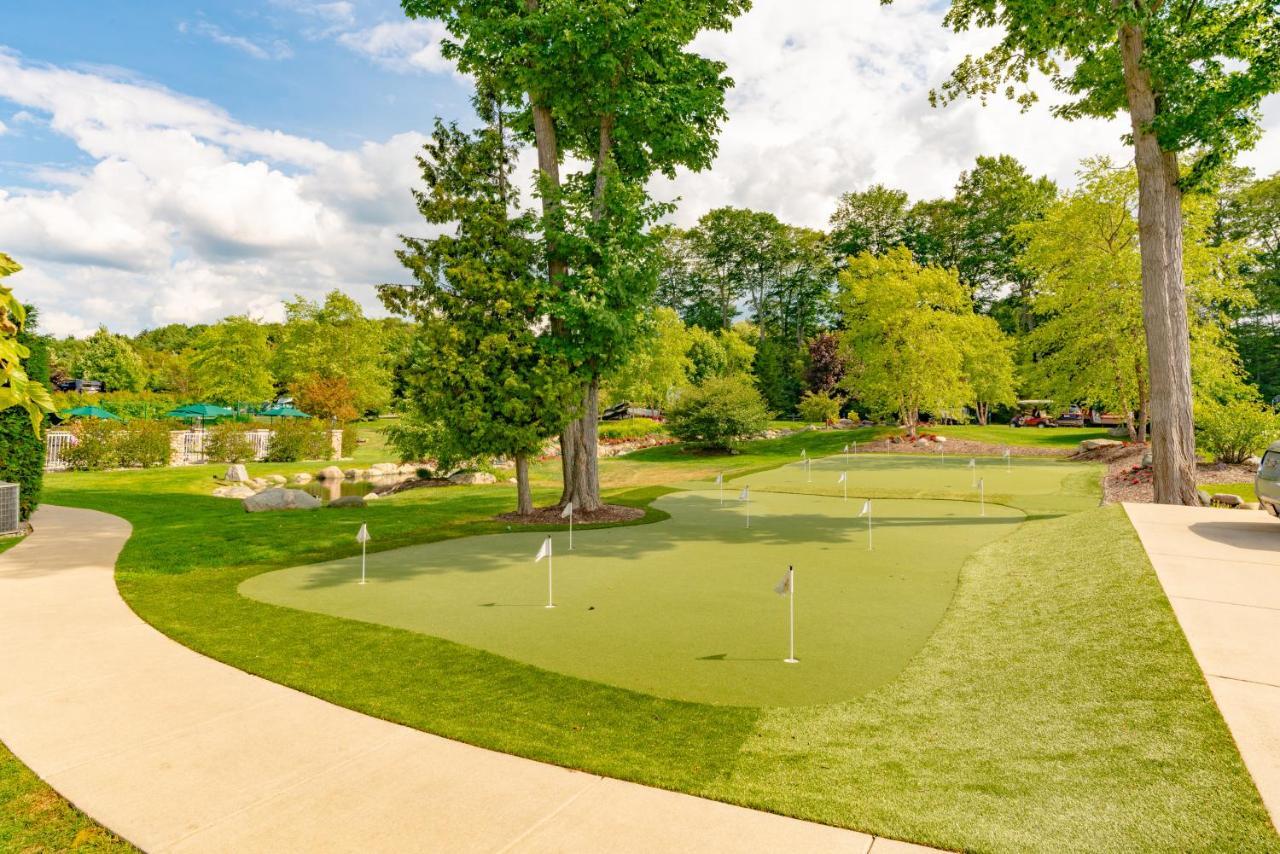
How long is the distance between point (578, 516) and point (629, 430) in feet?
95.3

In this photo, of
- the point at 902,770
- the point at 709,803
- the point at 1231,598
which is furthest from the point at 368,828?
the point at 1231,598

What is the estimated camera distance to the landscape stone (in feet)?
81.4

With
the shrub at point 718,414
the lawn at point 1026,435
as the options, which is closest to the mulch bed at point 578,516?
the shrub at point 718,414

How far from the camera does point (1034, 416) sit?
4688 cm

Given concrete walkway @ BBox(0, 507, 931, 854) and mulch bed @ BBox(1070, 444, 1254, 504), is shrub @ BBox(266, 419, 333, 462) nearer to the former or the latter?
concrete walkway @ BBox(0, 507, 931, 854)

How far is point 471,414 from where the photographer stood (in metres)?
13.4

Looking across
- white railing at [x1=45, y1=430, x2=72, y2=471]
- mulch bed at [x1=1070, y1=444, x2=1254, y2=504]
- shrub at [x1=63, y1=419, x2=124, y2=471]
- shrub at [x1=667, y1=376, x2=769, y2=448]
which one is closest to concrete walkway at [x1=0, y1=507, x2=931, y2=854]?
mulch bed at [x1=1070, y1=444, x2=1254, y2=504]

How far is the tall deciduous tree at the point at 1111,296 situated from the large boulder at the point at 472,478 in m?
22.9

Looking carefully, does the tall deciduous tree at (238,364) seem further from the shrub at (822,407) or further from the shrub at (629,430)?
the shrub at (822,407)

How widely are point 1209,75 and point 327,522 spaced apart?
777 inches

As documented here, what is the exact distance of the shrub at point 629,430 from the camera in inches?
1699

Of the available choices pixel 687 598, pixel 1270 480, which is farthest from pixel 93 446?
pixel 1270 480

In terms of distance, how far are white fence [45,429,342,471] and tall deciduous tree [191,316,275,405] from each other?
51.1 feet

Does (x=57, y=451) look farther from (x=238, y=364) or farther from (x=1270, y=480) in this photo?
(x=1270, y=480)
